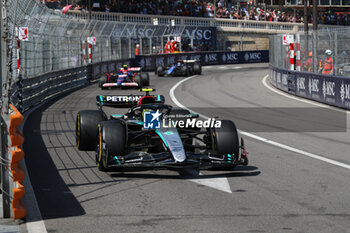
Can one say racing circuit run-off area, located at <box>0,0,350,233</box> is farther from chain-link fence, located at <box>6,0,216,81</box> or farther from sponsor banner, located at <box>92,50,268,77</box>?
sponsor banner, located at <box>92,50,268,77</box>

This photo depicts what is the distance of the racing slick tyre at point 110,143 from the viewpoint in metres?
8.77

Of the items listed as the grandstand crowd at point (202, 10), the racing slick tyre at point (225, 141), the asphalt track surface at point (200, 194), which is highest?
the grandstand crowd at point (202, 10)

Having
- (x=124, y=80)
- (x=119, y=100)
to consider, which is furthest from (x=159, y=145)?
(x=124, y=80)

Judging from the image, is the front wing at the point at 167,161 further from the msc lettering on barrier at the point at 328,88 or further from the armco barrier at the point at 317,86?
the msc lettering on barrier at the point at 328,88

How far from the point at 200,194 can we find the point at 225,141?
4.85 feet

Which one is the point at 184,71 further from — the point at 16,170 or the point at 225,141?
the point at 16,170

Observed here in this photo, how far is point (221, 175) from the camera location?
8.93 m

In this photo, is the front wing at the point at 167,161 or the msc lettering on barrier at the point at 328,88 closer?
the front wing at the point at 167,161

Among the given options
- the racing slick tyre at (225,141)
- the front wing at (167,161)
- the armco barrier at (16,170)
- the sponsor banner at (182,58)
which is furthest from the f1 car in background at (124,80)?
the armco barrier at (16,170)

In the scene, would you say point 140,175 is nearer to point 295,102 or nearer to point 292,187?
point 292,187

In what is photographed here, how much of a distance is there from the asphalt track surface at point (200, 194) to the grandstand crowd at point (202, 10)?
135 feet

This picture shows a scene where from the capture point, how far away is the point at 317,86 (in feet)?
69.9

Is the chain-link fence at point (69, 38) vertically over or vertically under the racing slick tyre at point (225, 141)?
over

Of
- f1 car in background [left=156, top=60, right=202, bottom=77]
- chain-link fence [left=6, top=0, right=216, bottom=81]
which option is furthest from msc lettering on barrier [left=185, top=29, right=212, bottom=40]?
f1 car in background [left=156, top=60, right=202, bottom=77]
